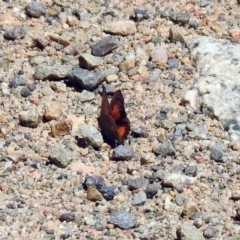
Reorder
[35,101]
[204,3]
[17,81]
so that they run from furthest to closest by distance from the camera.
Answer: [204,3], [17,81], [35,101]

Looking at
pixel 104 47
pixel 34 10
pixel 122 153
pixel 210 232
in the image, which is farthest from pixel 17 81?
pixel 210 232

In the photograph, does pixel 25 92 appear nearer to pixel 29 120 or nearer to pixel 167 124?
pixel 29 120

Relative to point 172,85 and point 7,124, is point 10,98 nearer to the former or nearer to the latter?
point 7,124

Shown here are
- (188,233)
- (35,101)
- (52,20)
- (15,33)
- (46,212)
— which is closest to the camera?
(188,233)

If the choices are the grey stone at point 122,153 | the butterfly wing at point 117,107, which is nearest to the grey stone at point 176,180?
the grey stone at point 122,153

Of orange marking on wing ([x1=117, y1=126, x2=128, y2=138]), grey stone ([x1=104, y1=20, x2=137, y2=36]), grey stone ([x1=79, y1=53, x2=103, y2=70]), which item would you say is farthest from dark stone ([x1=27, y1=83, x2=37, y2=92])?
grey stone ([x1=104, y1=20, x2=137, y2=36])

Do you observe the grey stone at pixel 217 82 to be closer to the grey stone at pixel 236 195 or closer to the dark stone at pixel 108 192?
the grey stone at pixel 236 195

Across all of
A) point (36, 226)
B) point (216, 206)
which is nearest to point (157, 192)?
point (216, 206)
